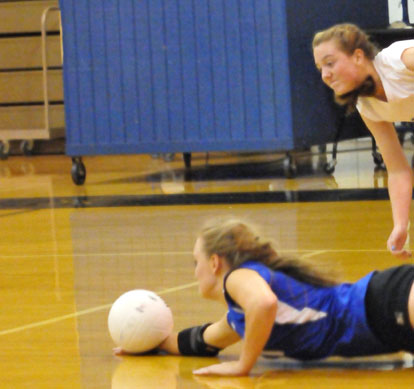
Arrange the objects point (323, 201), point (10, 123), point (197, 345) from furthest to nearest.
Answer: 1. point (10, 123)
2. point (323, 201)
3. point (197, 345)

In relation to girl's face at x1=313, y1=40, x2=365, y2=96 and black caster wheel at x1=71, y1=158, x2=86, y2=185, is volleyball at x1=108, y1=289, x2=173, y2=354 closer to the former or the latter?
girl's face at x1=313, y1=40, x2=365, y2=96

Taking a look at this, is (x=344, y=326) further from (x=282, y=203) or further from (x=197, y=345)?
(x=282, y=203)

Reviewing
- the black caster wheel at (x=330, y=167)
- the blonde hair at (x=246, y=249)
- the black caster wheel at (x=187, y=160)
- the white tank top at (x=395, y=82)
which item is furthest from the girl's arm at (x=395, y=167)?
the black caster wheel at (x=187, y=160)

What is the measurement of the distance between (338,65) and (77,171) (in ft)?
19.7

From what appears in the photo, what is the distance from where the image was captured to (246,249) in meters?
3.10

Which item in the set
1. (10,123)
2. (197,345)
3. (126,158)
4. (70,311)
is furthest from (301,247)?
(10,123)

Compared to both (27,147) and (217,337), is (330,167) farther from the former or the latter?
(217,337)

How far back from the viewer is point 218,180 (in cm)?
901

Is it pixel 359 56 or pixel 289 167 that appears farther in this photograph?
pixel 289 167

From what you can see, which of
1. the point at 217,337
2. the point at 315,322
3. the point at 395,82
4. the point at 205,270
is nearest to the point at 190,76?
the point at 395,82

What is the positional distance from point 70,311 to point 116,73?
5.06 meters

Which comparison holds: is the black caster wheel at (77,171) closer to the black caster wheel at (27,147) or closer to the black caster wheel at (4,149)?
the black caster wheel at (4,149)

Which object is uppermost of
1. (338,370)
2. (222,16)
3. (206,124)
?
(222,16)

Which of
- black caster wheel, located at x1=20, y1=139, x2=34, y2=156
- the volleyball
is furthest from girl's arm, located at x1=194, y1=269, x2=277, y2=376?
black caster wheel, located at x1=20, y1=139, x2=34, y2=156
